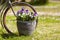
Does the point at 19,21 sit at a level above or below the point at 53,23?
above

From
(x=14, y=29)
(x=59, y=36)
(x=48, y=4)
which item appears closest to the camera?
(x=59, y=36)

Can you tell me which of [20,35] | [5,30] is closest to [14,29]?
[5,30]

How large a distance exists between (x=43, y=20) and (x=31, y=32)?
310cm

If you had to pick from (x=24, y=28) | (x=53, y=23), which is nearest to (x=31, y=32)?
(x=24, y=28)

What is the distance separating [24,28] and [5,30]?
3.67ft

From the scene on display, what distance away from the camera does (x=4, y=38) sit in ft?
25.3

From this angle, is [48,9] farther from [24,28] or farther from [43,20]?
[24,28]

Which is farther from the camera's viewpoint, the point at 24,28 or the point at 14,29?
the point at 14,29

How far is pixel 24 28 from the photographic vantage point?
765cm

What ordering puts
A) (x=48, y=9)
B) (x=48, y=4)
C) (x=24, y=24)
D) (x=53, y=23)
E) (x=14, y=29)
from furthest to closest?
(x=48, y=4), (x=48, y=9), (x=53, y=23), (x=14, y=29), (x=24, y=24)

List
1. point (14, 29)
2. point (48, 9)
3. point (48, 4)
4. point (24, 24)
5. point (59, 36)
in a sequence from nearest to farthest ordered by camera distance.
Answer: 1. point (24, 24)
2. point (59, 36)
3. point (14, 29)
4. point (48, 9)
5. point (48, 4)

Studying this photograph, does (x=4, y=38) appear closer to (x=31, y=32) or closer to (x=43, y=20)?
(x=31, y=32)

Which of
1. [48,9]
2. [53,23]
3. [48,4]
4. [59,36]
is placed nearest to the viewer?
[59,36]

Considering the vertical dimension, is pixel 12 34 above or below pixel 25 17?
below
